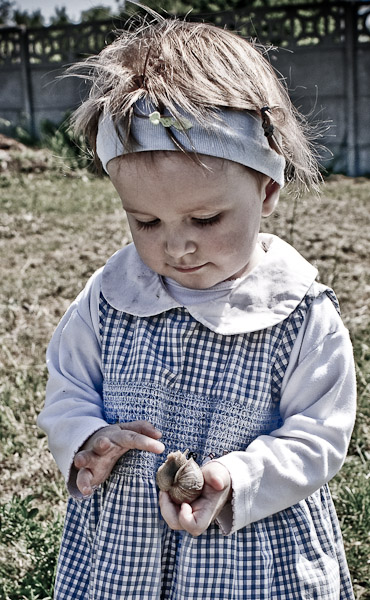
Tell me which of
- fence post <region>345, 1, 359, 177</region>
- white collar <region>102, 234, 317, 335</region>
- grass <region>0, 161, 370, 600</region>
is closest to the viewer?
white collar <region>102, 234, 317, 335</region>

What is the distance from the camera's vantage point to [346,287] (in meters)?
4.44

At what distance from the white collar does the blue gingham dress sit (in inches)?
1.3

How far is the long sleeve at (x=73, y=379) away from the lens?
1.76 metres

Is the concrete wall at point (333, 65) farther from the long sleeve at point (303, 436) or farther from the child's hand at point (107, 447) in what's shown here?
the child's hand at point (107, 447)

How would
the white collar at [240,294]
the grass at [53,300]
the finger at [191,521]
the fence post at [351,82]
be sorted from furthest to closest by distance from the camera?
the fence post at [351,82] < the grass at [53,300] < the white collar at [240,294] < the finger at [191,521]

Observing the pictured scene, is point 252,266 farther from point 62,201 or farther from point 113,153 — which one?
point 62,201

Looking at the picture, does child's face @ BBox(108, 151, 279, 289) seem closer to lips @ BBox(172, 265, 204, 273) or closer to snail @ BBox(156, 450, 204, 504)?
lips @ BBox(172, 265, 204, 273)

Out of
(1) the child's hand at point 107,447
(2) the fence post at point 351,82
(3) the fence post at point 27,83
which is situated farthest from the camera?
(3) the fence post at point 27,83

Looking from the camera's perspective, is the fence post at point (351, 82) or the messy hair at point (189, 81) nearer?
the messy hair at point (189, 81)

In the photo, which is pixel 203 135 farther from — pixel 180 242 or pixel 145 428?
pixel 145 428

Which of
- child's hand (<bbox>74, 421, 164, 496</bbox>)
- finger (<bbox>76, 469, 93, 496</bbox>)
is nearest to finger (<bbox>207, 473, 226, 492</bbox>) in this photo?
child's hand (<bbox>74, 421, 164, 496</bbox>)

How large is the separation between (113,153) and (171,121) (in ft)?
0.55

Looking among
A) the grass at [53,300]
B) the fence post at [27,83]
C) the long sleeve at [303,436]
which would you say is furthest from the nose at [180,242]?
the fence post at [27,83]

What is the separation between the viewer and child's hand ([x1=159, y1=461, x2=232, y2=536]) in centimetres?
149
